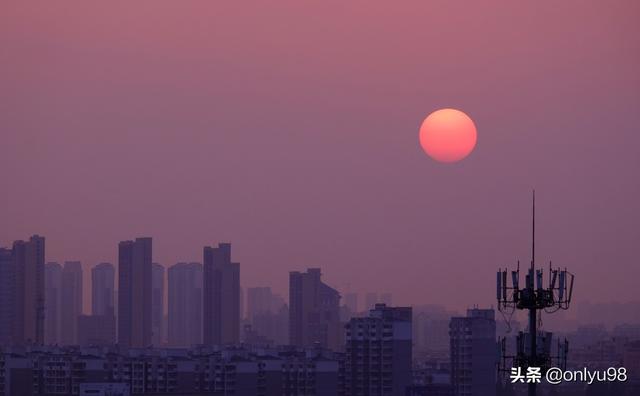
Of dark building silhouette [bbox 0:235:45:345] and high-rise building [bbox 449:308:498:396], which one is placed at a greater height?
dark building silhouette [bbox 0:235:45:345]

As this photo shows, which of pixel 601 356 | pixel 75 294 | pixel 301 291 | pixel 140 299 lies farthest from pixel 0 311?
pixel 601 356

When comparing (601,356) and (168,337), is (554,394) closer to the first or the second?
(601,356)

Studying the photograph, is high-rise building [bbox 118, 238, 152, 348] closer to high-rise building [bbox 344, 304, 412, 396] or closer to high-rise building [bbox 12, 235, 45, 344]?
high-rise building [bbox 12, 235, 45, 344]

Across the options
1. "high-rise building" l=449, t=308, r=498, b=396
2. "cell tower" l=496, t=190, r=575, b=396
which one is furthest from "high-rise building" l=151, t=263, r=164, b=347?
"cell tower" l=496, t=190, r=575, b=396

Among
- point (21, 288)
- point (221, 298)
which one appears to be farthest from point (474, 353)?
point (21, 288)

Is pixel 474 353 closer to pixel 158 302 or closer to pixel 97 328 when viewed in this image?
pixel 97 328

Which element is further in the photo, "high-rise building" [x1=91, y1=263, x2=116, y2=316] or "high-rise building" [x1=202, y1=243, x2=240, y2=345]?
"high-rise building" [x1=91, y1=263, x2=116, y2=316]
